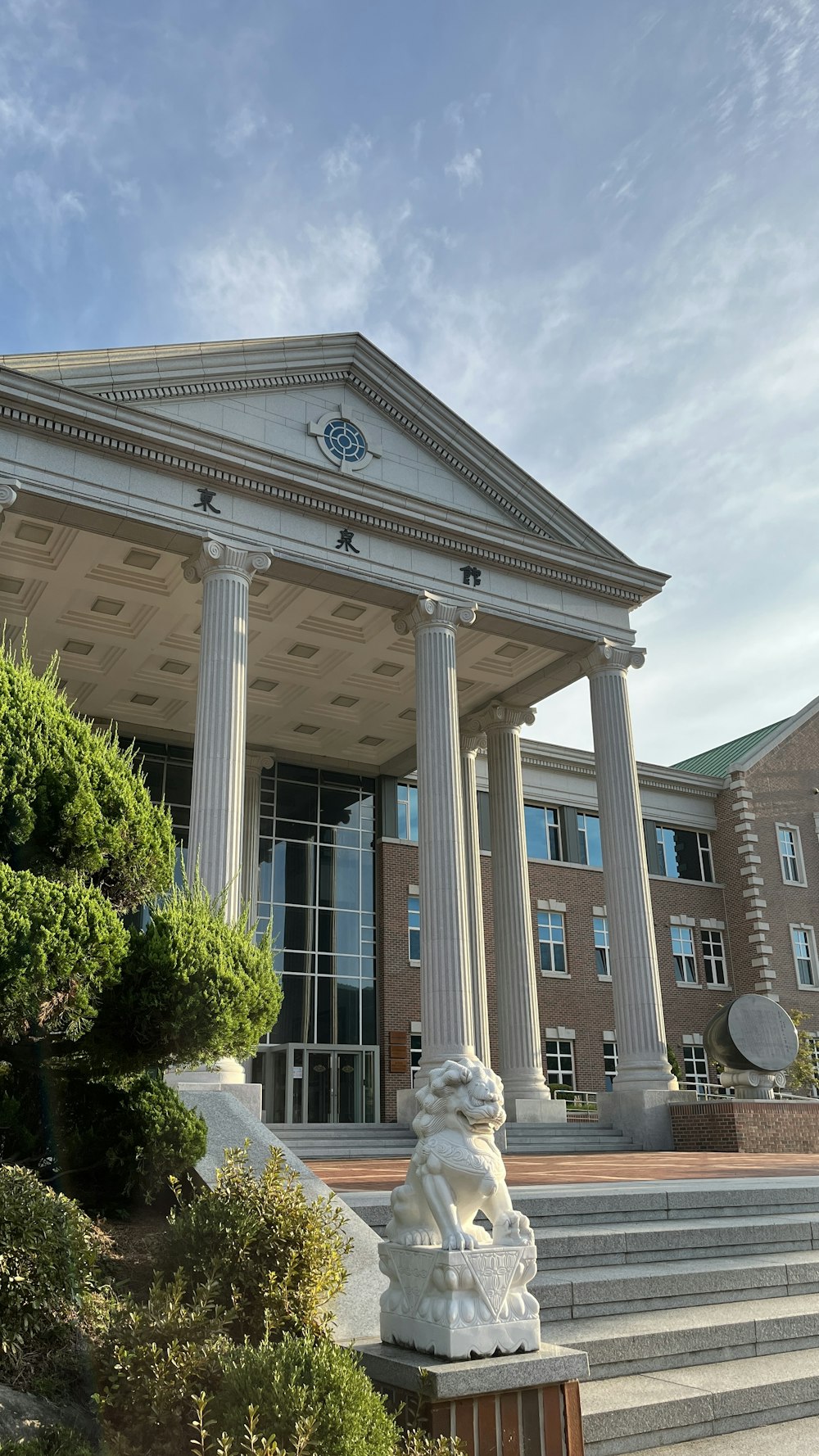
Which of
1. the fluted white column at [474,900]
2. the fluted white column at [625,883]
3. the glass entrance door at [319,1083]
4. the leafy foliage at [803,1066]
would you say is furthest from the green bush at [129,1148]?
the leafy foliage at [803,1066]

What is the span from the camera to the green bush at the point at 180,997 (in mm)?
8383

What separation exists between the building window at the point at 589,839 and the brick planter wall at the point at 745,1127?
47.9 ft

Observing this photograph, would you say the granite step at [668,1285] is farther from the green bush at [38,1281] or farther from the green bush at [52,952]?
the green bush at [52,952]

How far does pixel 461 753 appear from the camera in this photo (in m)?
27.3

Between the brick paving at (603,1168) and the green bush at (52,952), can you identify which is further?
the brick paving at (603,1168)

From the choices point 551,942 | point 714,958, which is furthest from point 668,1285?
point 714,958

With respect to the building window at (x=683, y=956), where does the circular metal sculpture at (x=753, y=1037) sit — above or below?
below

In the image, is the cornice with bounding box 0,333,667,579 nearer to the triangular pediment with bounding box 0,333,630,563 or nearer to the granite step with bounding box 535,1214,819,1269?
the triangular pediment with bounding box 0,333,630,563

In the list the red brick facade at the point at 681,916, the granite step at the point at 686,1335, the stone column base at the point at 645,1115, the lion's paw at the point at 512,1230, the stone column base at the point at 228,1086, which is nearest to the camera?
the lion's paw at the point at 512,1230

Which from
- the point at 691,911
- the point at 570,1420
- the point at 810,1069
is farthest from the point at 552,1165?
the point at 691,911

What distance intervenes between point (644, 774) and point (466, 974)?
19038mm

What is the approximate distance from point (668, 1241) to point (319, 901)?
20.7m

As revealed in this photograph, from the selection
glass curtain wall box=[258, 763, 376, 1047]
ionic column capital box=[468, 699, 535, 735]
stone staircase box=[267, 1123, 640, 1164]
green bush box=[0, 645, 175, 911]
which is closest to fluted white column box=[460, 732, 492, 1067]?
ionic column capital box=[468, 699, 535, 735]

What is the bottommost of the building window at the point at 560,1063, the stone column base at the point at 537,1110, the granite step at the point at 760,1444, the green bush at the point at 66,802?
→ the granite step at the point at 760,1444
